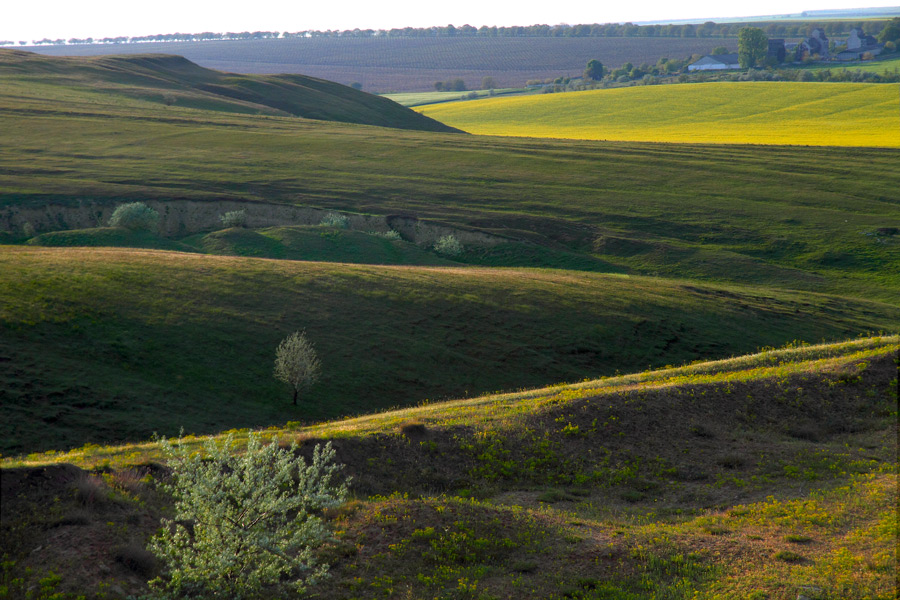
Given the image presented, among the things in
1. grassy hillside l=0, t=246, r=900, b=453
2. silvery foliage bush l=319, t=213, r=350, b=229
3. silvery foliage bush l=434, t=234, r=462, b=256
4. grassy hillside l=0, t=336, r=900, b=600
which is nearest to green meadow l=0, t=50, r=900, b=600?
grassy hillside l=0, t=336, r=900, b=600

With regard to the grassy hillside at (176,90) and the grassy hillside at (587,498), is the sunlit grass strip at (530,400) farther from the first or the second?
the grassy hillside at (176,90)

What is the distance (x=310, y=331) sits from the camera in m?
42.3

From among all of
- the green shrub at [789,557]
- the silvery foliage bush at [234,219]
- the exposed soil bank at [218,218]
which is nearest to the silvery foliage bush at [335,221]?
the exposed soil bank at [218,218]

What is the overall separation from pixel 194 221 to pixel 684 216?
55059mm

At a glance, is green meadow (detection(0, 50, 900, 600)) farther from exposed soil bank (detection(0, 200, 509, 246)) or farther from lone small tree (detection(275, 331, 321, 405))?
lone small tree (detection(275, 331, 321, 405))

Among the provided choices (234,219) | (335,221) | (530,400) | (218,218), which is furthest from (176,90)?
(530,400)

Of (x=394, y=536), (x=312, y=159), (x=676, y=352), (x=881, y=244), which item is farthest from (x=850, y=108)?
(x=394, y=536)

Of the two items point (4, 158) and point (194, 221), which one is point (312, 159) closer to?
point (194, 221)

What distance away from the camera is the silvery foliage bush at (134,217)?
218 ft

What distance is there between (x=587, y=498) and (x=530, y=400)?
779 cm

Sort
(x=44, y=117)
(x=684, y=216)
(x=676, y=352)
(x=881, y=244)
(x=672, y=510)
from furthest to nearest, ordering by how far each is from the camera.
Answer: (x=44, y=117), (x=684, y=216), (x=881, y=244), (x=676, y=352), (x=672, y=510)

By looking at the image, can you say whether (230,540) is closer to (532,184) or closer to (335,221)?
(335,221)

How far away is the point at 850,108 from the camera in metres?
144

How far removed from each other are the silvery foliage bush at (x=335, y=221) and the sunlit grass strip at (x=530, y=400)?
44212 mm
